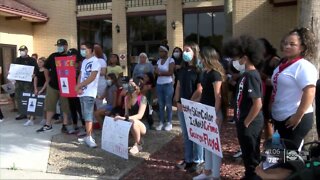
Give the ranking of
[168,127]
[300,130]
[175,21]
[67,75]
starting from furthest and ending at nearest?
[175,21] < [168,127] < [67,75] < [300,130]

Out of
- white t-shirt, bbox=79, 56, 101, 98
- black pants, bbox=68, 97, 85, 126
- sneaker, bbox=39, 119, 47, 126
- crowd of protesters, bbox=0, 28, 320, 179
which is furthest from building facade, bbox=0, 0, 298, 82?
white t-shirt, bbox=79, 56, 101, 98

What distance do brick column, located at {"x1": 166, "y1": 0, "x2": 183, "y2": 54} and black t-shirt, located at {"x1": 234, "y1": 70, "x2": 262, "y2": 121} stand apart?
10740mm

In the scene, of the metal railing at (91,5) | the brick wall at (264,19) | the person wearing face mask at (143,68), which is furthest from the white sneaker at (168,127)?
the metal railing at (91,5)

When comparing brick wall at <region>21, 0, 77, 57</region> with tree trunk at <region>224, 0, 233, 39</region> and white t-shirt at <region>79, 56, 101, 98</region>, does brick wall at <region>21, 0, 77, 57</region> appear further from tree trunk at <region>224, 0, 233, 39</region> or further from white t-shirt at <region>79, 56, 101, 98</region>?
white t-shirt at <region>79, 56, 101, 98</region>

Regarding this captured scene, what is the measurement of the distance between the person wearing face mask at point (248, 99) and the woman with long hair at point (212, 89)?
0.57 meters

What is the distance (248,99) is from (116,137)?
2764mm

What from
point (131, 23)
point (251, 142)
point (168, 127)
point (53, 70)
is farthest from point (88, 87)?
point (131, 23)

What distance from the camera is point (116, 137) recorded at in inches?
253

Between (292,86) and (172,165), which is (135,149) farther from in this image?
(292,86)

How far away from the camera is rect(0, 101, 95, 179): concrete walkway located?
6109mm

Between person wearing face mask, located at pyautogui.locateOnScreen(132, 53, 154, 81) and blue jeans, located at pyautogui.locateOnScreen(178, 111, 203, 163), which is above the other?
person wearing face mask, located at pyautogui.locateOnScreen(132, 53, 154, 81)

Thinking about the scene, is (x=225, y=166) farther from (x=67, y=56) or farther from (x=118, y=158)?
(x=67, y=56)

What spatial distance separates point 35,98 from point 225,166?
5637 mm

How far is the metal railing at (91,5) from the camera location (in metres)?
16.2
